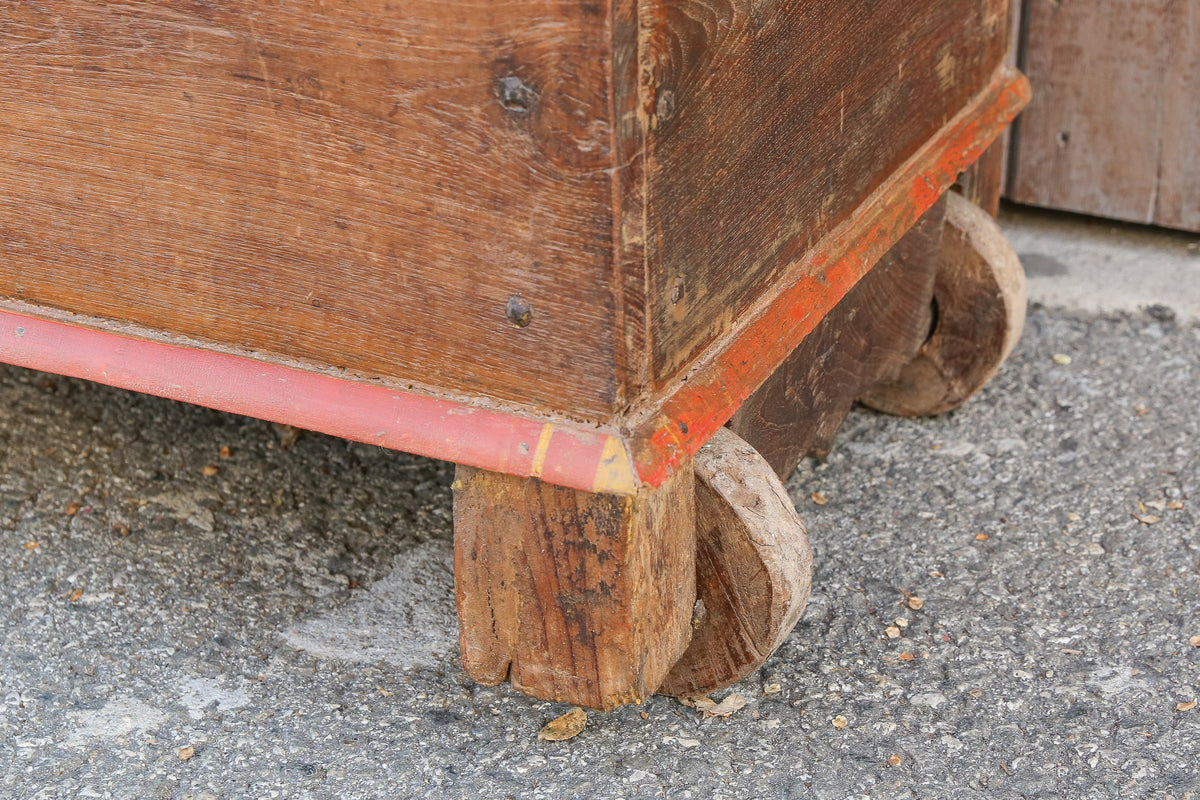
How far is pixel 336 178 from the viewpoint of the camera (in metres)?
1.25

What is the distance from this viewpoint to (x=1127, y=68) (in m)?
2.62

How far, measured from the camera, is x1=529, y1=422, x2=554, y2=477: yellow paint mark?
4.02 ft

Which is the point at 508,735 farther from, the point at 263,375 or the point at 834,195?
the point at 834,195

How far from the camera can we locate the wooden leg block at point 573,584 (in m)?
1.27

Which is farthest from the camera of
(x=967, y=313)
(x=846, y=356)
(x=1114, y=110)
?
(x=1114, y=110)

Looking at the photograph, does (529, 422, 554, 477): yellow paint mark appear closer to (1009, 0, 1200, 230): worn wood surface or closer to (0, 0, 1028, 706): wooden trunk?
(0, 0, 1028, 706): wooden trunk

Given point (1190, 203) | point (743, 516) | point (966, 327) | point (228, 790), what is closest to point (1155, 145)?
point (1190, 203)

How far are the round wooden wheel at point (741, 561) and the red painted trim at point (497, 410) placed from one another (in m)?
0.09

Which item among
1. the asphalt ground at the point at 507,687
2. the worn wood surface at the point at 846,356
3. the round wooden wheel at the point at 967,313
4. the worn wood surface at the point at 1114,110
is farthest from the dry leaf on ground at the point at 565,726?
the worn wood surface at the point at 1114,110

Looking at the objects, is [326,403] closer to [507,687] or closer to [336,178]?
[336,178]

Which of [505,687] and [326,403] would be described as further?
[505,687]

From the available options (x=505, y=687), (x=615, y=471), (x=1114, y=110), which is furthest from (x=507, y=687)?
(x=1114, y=110)

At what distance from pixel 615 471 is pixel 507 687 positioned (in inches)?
19.2

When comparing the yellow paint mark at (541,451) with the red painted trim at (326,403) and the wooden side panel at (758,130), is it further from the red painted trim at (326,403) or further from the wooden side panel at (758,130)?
the wooden side panel at (758,130)
